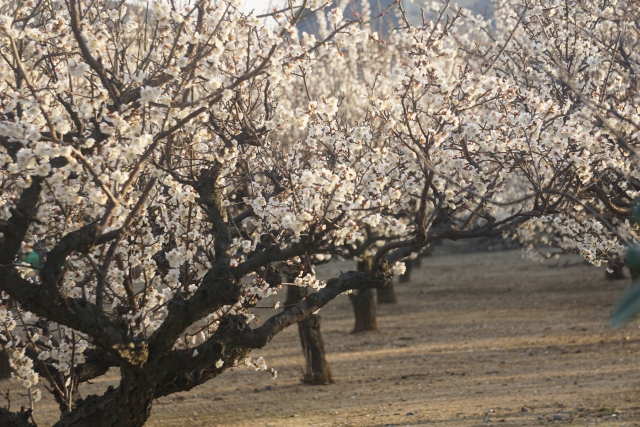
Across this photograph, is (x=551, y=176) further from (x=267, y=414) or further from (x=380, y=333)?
(x=380, y=333)

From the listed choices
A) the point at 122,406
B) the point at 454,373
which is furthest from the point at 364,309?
the point at 122,406

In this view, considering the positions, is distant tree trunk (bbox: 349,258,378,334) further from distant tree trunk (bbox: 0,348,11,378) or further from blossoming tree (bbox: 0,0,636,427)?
blossoming tree (bbox: 0,0,636,427)

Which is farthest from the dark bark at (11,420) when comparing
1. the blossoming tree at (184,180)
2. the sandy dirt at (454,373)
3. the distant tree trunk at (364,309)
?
the distant tree trunk at (364,309)

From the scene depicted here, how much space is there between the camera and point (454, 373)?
11016 mm

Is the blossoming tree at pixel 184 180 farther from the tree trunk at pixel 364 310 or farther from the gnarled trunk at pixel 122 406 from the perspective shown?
the tree trunk at pixel 364 310

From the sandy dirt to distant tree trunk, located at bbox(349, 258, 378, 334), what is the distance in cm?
29

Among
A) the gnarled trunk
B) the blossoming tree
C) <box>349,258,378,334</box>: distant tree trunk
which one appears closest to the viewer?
the blossoming tree

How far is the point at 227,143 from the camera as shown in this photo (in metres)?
5.41

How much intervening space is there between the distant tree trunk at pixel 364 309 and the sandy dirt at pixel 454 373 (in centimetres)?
29

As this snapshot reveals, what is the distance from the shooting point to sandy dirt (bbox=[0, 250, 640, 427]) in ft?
27.9

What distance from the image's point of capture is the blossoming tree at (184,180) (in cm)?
455

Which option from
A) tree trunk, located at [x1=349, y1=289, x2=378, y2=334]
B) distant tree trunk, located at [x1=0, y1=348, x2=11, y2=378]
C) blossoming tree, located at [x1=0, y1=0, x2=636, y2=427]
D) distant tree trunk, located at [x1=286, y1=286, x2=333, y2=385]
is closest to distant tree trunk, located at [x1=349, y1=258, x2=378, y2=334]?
tree trunk, located at [x1=349, y1=289, x2=378, y2=334]

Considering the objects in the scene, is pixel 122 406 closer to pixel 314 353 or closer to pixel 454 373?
pixel 314 353

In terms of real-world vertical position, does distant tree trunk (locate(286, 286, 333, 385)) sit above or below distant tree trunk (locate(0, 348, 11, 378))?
below
